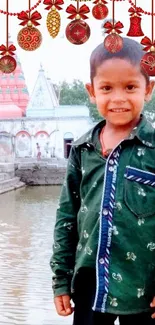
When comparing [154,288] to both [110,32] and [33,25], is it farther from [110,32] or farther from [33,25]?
[33,25]

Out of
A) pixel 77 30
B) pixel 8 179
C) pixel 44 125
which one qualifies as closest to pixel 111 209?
pixel 77 30

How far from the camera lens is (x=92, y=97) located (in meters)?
1.68

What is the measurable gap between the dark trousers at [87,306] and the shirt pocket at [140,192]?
0.66 feet

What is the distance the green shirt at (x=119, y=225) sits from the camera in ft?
4.80

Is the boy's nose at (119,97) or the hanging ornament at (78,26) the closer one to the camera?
the boy's nose at (119,97)

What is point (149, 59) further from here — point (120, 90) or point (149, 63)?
point (120, 90)

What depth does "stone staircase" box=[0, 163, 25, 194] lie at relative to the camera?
16.3 meters

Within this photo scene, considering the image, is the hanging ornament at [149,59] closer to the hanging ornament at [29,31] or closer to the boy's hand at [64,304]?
the hanging ornament at [29,31]

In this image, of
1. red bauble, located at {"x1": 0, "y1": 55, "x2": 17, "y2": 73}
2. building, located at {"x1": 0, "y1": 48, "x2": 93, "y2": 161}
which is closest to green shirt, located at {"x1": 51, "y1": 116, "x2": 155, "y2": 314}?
red bauble, located at {"x1": 0, "y1": 55, "x2": 17, "y2": 73}

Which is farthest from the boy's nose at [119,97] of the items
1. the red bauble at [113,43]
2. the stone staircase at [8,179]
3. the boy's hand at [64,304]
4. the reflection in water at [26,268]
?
the stone staircase at [8,179]

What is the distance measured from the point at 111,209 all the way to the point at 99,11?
Answer: 650mm

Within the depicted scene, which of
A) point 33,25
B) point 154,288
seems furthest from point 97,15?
point 154,288

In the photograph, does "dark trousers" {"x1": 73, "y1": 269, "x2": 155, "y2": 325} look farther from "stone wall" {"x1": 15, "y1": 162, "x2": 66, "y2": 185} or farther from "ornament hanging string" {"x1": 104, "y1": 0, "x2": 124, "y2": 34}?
"stone wall" {"x1": 15, "y1": 162, "x2": 66, "y2": 185}

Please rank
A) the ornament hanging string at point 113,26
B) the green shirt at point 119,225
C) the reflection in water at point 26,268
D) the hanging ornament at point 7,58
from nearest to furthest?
the green shirt at point 119,225, the ornament hanging string at point 113,26, the hanging ornament at point 7,58, the reflection in water at point 26,268
